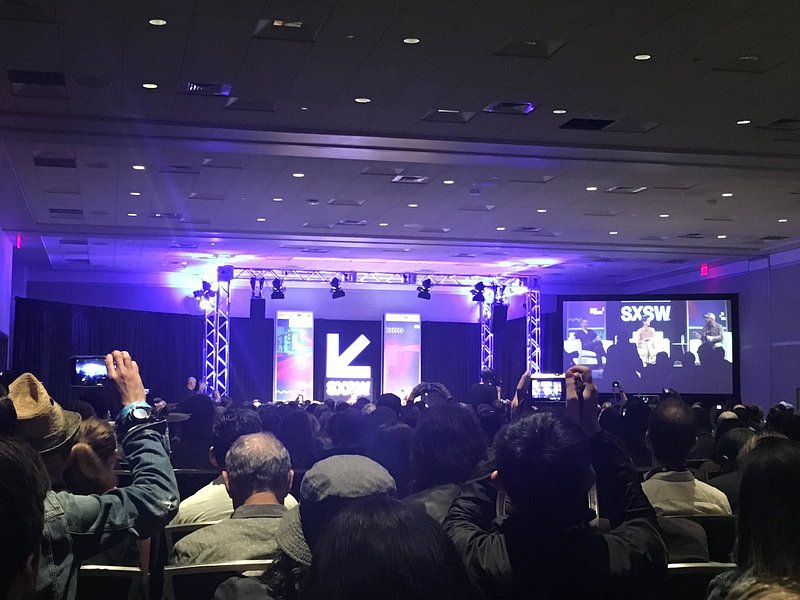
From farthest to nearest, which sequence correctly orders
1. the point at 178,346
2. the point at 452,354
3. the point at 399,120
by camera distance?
the point at 452,354 → the point at 178,346 → the point at 399,120

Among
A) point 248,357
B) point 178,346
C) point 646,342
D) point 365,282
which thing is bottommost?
point 248,357

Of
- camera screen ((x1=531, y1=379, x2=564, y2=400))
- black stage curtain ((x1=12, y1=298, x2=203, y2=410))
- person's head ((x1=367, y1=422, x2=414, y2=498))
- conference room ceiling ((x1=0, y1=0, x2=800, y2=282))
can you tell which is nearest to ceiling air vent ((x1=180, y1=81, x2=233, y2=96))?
conference room ceiling ((x1=0, y1=0, x2=800, y2=282))

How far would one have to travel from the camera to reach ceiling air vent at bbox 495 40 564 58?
7.65m

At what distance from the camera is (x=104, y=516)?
94.1 inches

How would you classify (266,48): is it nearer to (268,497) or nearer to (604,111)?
(604,111)

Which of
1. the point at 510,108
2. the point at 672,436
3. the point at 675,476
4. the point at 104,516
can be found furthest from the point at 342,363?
the point at 104,516

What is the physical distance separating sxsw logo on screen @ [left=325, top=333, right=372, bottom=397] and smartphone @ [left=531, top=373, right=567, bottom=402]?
421 inches

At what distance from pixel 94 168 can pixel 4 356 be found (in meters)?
6.84

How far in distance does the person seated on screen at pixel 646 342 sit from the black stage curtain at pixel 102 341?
34.6 feet

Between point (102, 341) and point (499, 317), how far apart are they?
963 centimetres

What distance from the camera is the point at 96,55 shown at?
7.98m

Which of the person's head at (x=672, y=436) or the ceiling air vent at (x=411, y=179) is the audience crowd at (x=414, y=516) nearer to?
the person's head at (x=672, y=436)

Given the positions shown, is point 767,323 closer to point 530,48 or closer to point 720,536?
point 530,48

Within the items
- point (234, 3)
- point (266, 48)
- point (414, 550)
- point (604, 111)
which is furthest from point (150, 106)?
point (414, 550)
